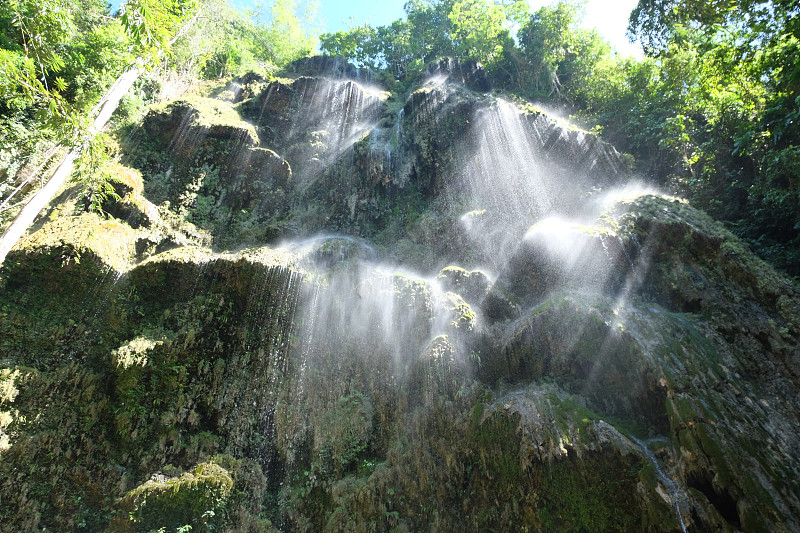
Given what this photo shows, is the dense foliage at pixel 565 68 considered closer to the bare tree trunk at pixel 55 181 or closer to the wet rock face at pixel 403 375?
the bare tree trunk at pixel 55 181

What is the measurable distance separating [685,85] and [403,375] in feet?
46.2

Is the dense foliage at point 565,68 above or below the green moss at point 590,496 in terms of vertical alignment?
above

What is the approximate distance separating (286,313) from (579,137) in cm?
1173

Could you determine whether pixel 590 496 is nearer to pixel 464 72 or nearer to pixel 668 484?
pixel 668 484

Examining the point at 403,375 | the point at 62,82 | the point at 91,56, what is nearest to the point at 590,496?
the point at 403,375

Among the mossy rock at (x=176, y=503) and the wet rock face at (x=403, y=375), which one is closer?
the wet rock face at (x=403, y=375)

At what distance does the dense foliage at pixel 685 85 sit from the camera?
7.48 m

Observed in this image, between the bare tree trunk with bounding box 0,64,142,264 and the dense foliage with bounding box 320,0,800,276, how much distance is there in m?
10.6

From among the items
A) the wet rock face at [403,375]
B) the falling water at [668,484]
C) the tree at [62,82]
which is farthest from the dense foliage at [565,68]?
the falling water at [668,484]

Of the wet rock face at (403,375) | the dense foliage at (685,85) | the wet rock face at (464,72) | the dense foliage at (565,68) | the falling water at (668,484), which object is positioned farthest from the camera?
the wet rock face at (464,72)

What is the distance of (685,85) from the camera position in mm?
12625

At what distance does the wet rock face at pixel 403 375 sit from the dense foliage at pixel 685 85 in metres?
1.43

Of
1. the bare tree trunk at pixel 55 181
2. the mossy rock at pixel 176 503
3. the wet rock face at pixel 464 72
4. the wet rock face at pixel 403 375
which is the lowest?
the mossy rock at pixel 176 503

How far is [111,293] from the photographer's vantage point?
8.76 m
